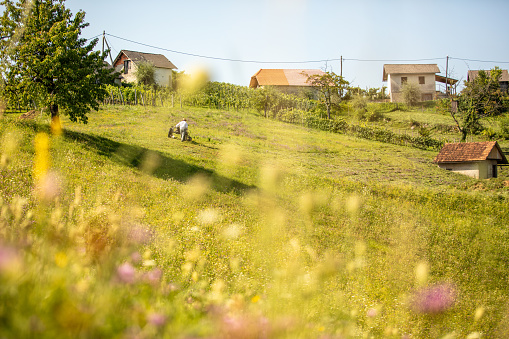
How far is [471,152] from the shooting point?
122 ft

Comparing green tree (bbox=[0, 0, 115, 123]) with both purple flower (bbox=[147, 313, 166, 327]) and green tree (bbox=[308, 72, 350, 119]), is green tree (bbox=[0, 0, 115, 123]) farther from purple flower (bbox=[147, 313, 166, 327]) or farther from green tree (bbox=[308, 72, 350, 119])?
green tree (bbox=[308, 72, 350, 119])

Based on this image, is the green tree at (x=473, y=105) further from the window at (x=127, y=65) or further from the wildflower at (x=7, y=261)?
the wildflower at (x=7, y=261)

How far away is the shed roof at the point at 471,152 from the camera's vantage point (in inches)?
1431

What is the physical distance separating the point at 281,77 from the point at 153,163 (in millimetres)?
68181

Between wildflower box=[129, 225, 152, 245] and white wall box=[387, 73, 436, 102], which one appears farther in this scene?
white wall box=[387, 73, 436, 102]

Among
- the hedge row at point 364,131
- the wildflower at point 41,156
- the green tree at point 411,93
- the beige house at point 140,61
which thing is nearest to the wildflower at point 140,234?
the wildflower at point 41,156

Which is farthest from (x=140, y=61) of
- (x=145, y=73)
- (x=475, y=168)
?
(x=475, y=168)

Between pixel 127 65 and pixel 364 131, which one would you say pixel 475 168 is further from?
pixel 127 65

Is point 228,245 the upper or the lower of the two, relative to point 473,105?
lower

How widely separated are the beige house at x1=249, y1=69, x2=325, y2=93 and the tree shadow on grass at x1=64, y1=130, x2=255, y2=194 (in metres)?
60.7

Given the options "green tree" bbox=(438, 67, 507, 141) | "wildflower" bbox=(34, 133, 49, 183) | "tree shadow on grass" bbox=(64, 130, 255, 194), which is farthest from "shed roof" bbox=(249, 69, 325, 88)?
"wildflower" bbox=(34, 133, 49, 183)

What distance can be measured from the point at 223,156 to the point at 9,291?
25616 mm

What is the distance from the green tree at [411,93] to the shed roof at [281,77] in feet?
59.0

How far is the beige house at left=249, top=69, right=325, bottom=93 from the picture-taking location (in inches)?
3223
